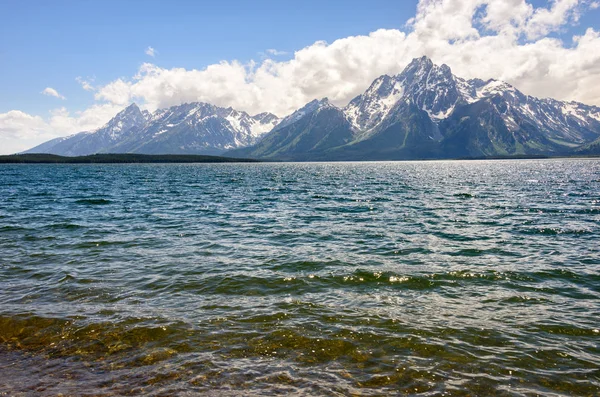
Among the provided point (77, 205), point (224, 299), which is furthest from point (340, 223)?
point (77, 205)

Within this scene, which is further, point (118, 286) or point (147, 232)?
point (147, 232)

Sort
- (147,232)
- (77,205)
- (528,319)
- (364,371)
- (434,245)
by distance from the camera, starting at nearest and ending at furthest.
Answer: (364,371), (528,319), (434,245), (147,232), (77,205)

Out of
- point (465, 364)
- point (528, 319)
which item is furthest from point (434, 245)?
point (465, 364)

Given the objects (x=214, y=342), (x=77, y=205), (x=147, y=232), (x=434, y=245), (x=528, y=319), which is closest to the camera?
(x=214, y=342)

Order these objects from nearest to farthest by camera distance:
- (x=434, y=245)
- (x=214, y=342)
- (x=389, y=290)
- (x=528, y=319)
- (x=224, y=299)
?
(x=214, y=342), (x=528, y=319), (x=224, y=299), (x=389, y=290), (x=434, y=245)

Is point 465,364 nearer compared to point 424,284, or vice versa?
point 465,364

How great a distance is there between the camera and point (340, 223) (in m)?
37.3

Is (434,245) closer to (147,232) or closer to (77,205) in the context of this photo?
(147,232)

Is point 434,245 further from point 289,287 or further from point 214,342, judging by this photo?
point 214,342

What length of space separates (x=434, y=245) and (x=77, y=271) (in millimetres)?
23282

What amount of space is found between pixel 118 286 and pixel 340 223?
23.2 metres

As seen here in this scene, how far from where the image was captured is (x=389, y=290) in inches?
697

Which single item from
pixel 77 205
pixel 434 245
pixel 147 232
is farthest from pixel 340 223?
pixel 77 205

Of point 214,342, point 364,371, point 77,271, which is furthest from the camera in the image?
point 77,271
